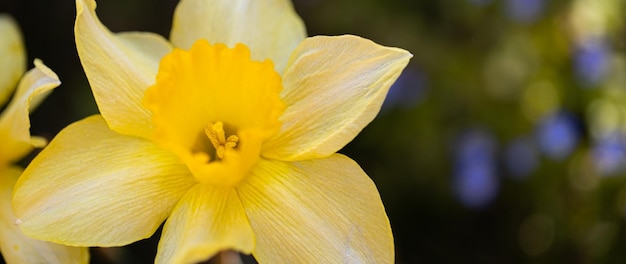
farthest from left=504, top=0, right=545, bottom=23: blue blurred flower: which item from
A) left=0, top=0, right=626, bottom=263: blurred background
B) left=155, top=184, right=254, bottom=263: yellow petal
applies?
left=155, top=184, right=254, bottom=263: yellow petal

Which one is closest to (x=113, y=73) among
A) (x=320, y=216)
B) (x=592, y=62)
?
(x=320, y=216)

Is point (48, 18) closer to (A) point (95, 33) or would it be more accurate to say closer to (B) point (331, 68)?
(A) point (95, 33)

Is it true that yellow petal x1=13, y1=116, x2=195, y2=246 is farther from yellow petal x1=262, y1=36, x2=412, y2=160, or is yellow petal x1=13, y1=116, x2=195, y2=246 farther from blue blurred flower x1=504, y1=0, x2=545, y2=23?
blue blurred flower x1=504, y1=0, x2=545, y2=23

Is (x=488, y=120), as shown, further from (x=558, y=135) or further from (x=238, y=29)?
(x=238, y=29)

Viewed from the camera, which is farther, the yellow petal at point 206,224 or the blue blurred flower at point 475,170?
the blue blurred flower at point 475,170

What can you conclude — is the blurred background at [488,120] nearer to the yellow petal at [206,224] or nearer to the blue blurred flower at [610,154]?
the blue blurred flower at [610,154]

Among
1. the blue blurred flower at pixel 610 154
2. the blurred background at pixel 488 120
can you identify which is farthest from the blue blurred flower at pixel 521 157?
the blue blurred flower at pixel 610 154
